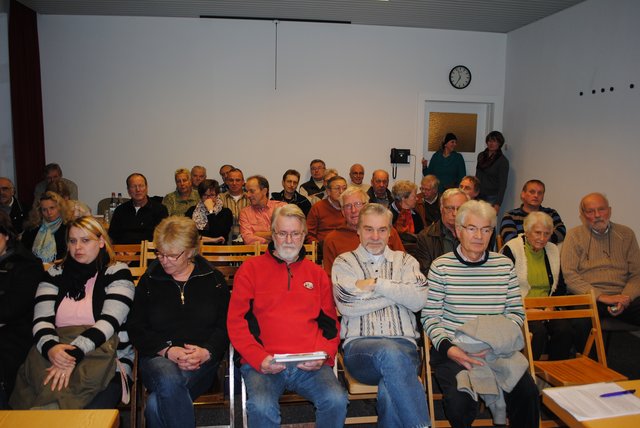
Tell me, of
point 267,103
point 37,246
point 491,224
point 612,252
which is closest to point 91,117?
point 267,103

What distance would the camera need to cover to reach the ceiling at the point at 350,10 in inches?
235

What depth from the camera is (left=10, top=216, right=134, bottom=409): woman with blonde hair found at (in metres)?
2.11

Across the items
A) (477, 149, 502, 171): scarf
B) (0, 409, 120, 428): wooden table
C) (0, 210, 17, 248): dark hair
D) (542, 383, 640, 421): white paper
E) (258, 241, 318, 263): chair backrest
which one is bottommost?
(0, 409, 120, 428): wooden table

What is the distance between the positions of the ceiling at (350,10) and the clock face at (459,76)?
0.62m

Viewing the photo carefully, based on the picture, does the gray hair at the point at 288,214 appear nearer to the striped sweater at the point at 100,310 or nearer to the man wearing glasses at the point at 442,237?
the striped sweater at the point at 100,310

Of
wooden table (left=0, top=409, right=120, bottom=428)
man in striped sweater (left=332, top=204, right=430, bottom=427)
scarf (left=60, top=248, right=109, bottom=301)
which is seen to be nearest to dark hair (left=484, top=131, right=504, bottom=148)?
man in striped sweater (left=332, top=204, right=430, bottom=427)

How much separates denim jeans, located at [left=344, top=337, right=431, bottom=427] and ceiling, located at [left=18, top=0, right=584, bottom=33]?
193 inches

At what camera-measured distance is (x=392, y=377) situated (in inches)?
87.4

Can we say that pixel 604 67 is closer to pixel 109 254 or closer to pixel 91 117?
pixel 109 254

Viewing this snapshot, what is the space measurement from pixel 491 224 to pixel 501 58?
575 cm

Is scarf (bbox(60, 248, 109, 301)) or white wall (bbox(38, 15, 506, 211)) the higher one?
white wall (bbox(38, 15, 506, 211))

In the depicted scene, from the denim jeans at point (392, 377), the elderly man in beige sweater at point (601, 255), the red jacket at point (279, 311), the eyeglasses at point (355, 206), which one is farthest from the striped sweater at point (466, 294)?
the elderly man in beige sweater at point (601, 255)

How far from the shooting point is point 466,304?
7.98 ft

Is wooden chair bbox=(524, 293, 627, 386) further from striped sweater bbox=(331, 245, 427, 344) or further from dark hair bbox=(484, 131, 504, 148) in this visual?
dark hair bbox=(484, 131, 504, 148)
